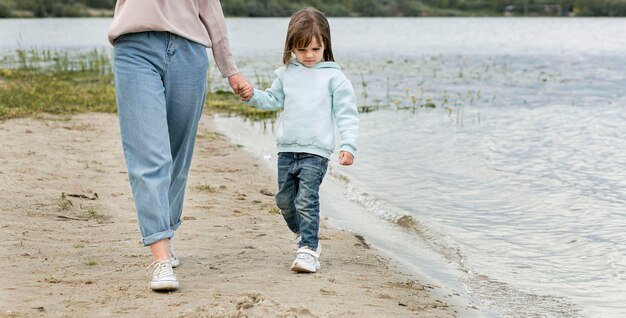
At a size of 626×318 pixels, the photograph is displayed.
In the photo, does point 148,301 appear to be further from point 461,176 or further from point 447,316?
point 461,176

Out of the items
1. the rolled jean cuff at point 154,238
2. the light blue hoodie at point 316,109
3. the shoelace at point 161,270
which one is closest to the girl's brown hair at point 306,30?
the light blue hoodie at point 316,109

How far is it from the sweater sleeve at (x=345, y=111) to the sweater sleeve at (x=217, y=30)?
0.60 meters

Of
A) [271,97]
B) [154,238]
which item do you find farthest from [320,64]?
[154,238]

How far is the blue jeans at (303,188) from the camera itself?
4.80 metres

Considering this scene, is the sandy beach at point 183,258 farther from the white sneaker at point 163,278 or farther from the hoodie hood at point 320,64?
the hoodie hood at point 320,64

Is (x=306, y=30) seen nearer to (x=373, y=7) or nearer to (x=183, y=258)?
(x=183, y=258)

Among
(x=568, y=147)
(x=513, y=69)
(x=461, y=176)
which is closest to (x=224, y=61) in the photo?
(x=461, y=176)

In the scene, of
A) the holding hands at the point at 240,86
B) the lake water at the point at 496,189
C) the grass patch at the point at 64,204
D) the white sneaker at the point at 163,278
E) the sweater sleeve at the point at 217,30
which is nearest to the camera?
the white sneaker at the point at 163,278

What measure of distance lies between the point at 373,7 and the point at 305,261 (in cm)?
9199

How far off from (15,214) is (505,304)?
10.6 feet

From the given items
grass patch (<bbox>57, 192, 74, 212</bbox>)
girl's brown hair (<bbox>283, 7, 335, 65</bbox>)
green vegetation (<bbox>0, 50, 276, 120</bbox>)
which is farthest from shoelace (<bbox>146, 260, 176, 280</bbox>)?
green vegetation (<bbox>0, 50, 276, 120</bbox>)

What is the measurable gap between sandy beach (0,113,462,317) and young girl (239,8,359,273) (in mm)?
389

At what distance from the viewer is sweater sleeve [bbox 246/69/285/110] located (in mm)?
4895

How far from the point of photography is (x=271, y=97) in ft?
16.2
